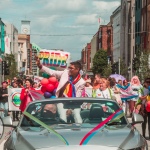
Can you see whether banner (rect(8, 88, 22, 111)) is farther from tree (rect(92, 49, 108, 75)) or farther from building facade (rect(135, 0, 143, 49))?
tree (rect(92, 49, 108, 75))

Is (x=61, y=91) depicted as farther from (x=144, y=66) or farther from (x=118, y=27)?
(x=118, y=27)

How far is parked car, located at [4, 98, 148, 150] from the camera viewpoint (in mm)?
7648

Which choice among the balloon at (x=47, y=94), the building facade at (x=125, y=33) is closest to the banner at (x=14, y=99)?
the balloon at (x=47, y=94)

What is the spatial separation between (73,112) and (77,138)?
4.66 feet

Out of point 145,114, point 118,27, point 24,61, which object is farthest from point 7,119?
point 24,61

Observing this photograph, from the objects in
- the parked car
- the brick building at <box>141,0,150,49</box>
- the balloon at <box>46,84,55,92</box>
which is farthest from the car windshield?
the brick building at <box>141,0,150,49</box>

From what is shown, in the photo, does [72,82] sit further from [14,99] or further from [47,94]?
[14,99]

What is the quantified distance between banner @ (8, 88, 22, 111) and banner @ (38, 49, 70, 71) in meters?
4.99

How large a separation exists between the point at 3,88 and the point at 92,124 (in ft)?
42.6

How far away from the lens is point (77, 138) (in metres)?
7.82

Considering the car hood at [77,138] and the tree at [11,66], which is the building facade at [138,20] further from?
the car hood at [77,138]

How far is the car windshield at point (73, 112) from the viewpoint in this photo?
9.08 meters

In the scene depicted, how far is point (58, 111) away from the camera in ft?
30.2

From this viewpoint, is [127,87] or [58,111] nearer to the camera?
[58,111]
